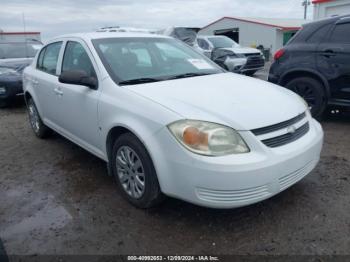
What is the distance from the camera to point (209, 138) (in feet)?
8.13

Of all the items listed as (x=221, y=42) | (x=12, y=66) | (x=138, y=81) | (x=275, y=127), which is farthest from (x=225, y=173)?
(x=221, y=42)

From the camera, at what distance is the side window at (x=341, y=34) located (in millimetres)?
5109

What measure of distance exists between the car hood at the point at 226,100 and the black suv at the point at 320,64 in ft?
7.56

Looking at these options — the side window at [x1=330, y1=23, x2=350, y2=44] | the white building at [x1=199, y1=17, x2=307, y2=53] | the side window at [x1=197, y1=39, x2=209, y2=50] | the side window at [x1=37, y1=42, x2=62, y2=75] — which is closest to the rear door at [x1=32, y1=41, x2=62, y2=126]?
the side window at [x1=37, y1=42, x2=62, y2=75]

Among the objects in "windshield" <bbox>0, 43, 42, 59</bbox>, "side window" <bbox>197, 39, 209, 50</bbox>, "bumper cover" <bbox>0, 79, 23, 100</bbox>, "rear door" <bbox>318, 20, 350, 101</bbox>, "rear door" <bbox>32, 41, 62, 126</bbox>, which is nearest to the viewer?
"rear door" <bbox>32, 41, 62, 126</bbox>

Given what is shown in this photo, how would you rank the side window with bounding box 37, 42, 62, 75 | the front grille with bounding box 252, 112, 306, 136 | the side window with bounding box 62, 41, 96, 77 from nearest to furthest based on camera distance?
the front grille with bounding box 252, 112, 306, 136
the side window with bounding box 62, 41, 96, 77
the side window with bounding box 37, 42, 62, 75

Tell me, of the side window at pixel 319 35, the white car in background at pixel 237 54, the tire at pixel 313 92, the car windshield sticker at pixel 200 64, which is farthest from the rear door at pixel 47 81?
the white car in background at pixel 237 54

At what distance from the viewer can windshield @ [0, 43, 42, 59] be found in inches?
364

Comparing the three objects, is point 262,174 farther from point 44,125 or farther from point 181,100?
point 44,125

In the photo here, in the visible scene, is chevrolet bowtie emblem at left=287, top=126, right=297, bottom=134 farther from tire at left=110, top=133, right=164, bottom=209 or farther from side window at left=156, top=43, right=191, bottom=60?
side window at left=156, top=43, right=191, bottom=60

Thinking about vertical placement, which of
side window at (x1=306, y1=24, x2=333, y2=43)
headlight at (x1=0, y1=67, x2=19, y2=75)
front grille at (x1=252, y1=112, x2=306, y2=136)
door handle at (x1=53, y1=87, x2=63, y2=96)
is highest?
side window at (x1=306, y1=24, x2=333, y2=43)

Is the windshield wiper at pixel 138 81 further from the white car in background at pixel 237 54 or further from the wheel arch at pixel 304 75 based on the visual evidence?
the white car in background at pixel 237 54

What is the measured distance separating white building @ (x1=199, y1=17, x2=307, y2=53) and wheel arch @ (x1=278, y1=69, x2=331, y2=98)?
79.6ft

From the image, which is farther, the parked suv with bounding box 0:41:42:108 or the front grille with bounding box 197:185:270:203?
the parked suv with bounding box 0:41:42:108
